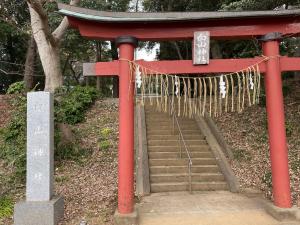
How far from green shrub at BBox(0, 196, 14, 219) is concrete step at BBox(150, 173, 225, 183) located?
10.8 ft

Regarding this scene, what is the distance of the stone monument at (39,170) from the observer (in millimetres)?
5820

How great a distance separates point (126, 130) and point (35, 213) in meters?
2.14

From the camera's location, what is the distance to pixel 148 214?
648 cm

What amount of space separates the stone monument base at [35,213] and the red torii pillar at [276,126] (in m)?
4.12

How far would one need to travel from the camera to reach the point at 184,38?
6.62 meters

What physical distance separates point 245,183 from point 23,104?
605cm

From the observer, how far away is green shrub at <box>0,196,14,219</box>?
632 centimetres

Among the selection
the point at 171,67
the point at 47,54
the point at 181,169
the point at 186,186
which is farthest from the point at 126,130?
the point at 47,54

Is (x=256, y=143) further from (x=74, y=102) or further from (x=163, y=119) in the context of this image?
(x=74, y=102)

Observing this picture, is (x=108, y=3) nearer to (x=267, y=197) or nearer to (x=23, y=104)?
(x=23, y=104)

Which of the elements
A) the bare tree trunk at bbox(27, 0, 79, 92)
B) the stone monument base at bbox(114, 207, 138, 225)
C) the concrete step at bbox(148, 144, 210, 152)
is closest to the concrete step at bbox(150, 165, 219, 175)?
the concrete step at bbox(148, 144, 210, 152)

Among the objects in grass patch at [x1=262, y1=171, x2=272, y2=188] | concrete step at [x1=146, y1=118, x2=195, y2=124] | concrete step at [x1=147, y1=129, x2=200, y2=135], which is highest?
concrete step at [x1=146, y1=118, x2=195, y2=124]

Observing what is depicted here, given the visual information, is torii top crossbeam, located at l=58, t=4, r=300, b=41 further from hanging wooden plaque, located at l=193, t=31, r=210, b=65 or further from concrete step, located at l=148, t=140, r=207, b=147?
concrete step, located at l=148, t=140, r=207, b=147

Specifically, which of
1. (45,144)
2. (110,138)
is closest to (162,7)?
(110,138)
